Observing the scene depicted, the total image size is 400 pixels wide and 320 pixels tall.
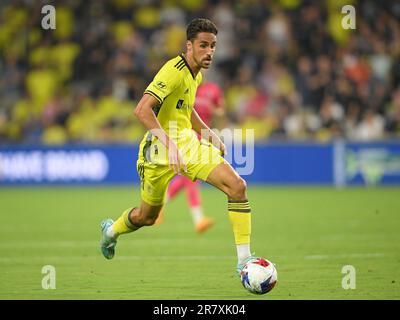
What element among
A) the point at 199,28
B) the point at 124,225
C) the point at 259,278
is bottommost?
the point at 259,278

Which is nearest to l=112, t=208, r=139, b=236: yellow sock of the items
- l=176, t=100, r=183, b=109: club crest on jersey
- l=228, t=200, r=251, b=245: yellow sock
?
l=176, t=100, r=183, b=109: club crest on jersey

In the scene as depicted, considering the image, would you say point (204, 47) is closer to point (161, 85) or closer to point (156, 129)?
point (161, 85)

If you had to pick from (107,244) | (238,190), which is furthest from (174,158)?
(107,244)

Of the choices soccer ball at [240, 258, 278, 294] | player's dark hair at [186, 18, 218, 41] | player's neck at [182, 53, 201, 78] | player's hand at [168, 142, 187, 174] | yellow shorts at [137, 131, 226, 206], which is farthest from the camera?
player's neck at [182, 53, 201, 78]

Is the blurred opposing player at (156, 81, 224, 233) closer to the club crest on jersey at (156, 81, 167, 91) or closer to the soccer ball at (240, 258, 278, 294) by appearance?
the club crest on jersey at (156, 81, 167, 91)

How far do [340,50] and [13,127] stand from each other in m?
7.86

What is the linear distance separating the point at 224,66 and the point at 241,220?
14.2 metres

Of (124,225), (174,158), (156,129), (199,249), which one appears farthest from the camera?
(199,249)

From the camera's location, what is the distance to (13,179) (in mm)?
20266

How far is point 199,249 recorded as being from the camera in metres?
10.5

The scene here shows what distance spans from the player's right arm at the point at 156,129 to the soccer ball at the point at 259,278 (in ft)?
3.34

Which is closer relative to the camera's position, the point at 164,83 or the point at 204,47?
the point at 164,83

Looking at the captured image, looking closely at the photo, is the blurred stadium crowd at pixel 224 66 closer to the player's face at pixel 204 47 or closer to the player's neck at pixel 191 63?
the player's neck at pixel 191 63

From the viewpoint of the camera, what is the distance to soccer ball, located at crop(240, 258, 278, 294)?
7.13 meters
